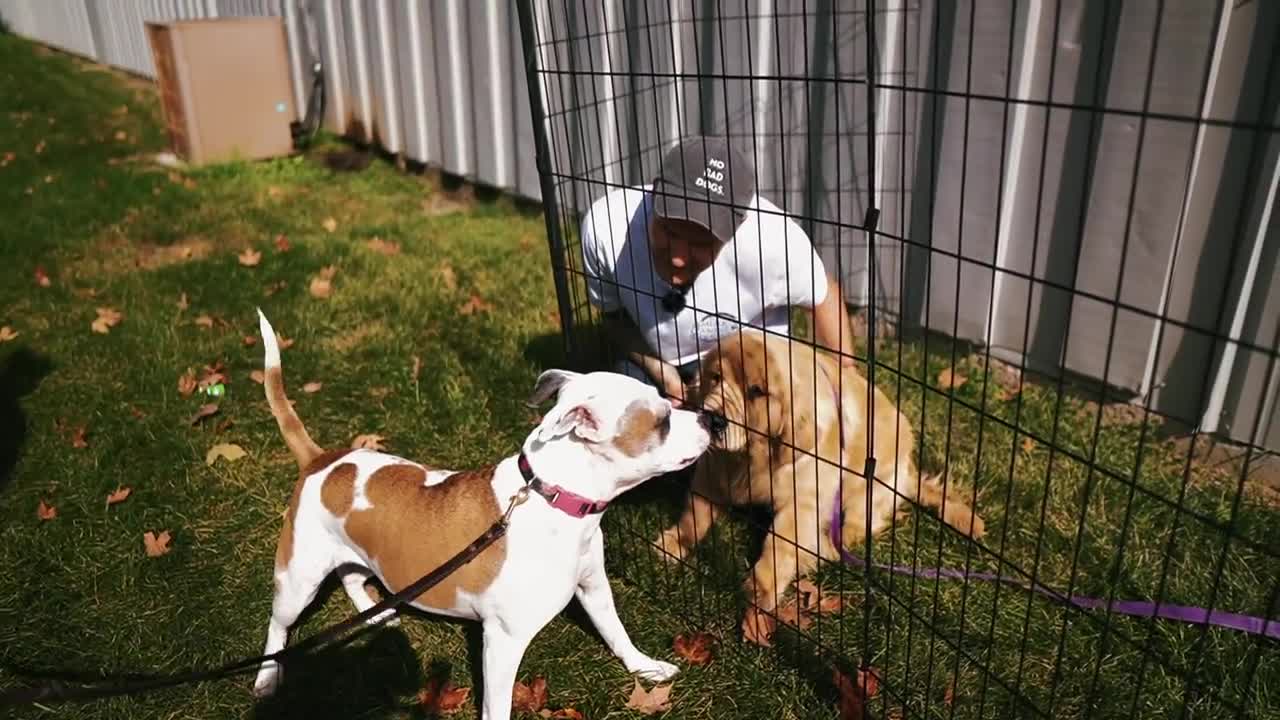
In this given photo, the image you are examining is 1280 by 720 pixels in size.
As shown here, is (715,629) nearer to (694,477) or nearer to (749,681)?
(749,681)

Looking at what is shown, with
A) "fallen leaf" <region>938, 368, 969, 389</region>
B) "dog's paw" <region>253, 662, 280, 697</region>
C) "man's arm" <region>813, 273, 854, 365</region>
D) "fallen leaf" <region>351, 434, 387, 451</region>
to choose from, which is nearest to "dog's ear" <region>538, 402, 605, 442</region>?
"dog's paw" <region>253, 662, 280, 697</region>

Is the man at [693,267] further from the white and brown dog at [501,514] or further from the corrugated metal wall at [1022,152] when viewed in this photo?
the white and brown dog at [501,514]

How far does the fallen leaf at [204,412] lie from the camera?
467 cm

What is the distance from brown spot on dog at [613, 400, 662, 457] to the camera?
263 centimetres

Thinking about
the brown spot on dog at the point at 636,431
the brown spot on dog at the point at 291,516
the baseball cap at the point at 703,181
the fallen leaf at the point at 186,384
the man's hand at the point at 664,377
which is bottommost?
the fallen leaf at the point at 186,384

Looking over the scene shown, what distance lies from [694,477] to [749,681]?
2.78 feet

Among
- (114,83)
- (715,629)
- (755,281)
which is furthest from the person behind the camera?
(114,83)

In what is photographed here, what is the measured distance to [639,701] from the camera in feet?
10.1

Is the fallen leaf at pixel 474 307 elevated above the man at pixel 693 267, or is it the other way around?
the man at pixel 693 267

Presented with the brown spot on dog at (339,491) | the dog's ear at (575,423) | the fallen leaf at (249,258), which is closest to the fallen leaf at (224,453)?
the brown spot on dog at (339,491)

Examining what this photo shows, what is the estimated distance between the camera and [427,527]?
2.88 meters

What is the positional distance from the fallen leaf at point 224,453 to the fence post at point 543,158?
1.84m

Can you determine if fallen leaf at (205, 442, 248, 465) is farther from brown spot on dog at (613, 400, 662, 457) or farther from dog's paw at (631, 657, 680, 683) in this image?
brown spot on dog at (613, 400, 662, 457)

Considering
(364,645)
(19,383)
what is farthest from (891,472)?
(19,383)
